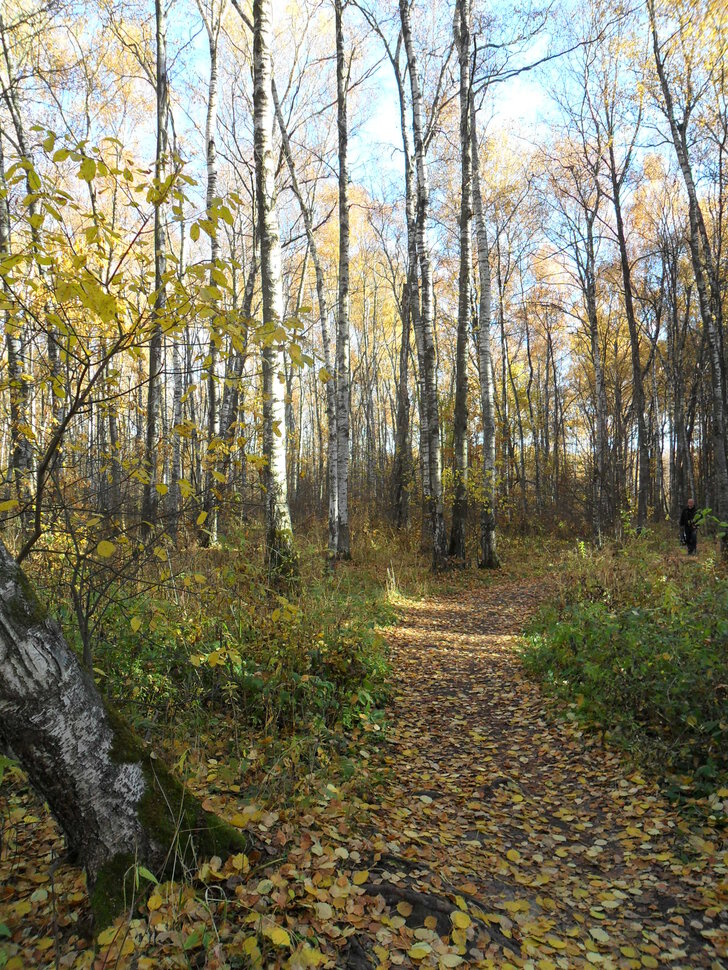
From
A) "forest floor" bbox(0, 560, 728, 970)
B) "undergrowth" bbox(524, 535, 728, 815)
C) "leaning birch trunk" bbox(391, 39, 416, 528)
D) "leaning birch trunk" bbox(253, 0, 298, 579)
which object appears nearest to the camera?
"forest floor" bbox(0, 560, 728, 970)

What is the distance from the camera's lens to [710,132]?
39.8 ft

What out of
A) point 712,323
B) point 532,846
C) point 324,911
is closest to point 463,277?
point 712,323

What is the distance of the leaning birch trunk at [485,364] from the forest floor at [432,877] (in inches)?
295

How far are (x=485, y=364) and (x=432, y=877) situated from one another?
10.2 m

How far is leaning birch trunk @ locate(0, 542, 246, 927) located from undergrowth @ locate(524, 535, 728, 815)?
3271mm

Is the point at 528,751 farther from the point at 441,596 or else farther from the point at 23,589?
the point at 441,596

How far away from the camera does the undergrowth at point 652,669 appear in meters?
3.85

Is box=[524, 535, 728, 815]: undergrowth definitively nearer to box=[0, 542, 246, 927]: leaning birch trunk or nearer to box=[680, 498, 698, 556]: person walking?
box=[0, 542, 246, 927]: leaning birch trunk

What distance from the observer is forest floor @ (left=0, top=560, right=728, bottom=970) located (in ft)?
6.91

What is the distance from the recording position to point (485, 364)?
11609 mm

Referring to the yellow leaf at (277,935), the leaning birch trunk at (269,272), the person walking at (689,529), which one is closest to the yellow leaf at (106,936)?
the yellow leaf at (277,935)

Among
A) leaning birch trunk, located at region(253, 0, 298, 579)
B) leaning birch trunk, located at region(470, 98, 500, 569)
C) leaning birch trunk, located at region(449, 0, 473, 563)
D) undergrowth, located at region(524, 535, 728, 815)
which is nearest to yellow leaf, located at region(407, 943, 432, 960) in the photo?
undergrowth, located at region(524, 535, 728, 815)

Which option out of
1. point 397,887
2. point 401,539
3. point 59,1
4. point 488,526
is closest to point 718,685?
point 397,887

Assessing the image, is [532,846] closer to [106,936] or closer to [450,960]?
[450,960]
